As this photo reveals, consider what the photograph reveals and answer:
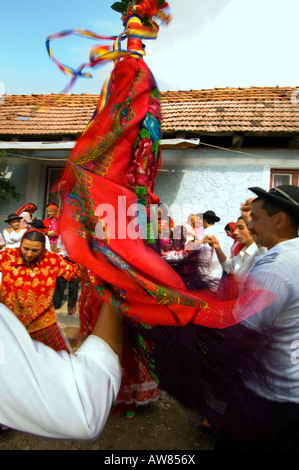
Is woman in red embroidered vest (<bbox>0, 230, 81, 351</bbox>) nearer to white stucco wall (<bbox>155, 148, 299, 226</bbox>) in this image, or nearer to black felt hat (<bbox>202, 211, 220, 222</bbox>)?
black felt hat (<bbox>202, 211, 220, 222</bbox>)

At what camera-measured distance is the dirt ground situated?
101 inches

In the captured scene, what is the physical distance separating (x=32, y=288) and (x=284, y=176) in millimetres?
6631

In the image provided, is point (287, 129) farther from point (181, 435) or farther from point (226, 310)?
point (226, 310)

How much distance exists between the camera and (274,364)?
1142 millimetres

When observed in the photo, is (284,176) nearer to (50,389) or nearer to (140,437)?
(140,437)

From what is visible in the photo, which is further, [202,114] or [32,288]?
[202,114]

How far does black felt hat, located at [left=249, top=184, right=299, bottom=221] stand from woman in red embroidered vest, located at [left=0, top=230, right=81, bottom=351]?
1898mm

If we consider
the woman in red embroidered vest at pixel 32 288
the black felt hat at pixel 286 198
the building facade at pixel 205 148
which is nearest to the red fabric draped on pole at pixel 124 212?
the black felt hat at pixel 286 198

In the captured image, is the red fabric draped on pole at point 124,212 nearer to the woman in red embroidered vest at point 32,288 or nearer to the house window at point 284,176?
the woman in red embroidered vest at point 32,288

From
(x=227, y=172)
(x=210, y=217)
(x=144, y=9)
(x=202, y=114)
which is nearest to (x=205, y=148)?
(x=227, y=172)

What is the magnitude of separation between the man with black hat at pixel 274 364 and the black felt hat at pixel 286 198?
0.17 m

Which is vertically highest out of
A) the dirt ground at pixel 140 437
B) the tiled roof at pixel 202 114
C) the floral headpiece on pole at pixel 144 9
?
the tiled roof at pixel 202 114

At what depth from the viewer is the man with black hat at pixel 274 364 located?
1099 millimetres
